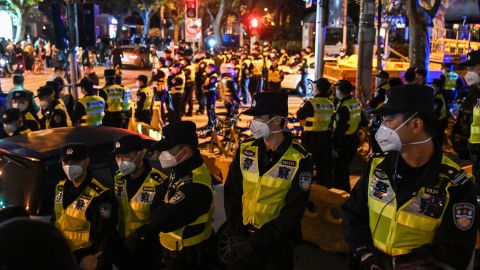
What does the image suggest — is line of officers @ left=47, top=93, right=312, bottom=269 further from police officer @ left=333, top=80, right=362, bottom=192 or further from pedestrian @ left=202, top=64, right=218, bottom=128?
pedestrian @ left=202, top=64, right=218, bottom=128

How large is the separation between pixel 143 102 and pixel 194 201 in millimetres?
7342

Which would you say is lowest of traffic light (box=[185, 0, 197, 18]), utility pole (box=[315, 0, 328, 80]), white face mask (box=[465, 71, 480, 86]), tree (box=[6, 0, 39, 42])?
white face mask (box=[465, 71, 480, 86])

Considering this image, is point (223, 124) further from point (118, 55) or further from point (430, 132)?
point (118, 55)

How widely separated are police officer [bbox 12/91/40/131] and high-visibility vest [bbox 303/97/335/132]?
13.0 feet

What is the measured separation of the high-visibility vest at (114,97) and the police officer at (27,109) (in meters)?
2.17

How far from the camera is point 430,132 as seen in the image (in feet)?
9.57

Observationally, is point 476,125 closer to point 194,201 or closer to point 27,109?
point 194,201

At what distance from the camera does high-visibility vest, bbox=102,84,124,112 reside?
9.88 m

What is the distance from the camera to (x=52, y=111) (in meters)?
7.70

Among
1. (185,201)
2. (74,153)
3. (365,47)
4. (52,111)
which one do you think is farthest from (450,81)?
(74,153)

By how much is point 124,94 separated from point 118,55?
684 inches

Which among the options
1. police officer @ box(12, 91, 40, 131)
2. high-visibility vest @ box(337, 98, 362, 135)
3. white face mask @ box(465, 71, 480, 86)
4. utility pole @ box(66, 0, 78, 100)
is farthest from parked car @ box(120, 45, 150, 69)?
white face mask @ box(465, 71, 480, 86)

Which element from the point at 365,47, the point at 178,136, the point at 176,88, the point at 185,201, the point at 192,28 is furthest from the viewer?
the point at 192,28

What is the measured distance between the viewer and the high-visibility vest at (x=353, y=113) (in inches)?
303
